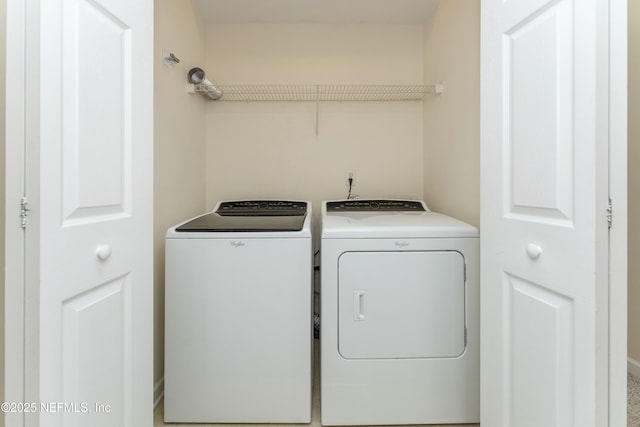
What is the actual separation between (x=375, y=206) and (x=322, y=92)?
3.20 ft

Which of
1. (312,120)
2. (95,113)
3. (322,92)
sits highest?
(322,92)

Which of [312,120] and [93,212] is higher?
[312,120]

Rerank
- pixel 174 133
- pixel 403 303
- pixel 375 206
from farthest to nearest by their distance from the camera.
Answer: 1. pixel 375 206
2. pixel 174 133
3. pixel 403 303

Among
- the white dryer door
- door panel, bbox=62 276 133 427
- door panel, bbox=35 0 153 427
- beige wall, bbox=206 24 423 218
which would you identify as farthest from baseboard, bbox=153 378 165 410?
beige wall, bbox=206 24 423 218

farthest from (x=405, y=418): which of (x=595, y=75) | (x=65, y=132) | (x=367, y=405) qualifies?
(x=65, y=132)

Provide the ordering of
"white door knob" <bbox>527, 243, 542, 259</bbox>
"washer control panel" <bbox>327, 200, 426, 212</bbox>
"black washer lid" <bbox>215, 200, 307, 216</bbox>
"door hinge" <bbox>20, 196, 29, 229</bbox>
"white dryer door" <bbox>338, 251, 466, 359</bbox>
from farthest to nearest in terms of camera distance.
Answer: "washer control panel" <bbox>327, 200, 426, 212</bbox>
"black washer lid" <bbox>215, 200, 307, 216</bbox>
"white dryer door" <bbox>338, 251, 466, 359</bbox>
"white door knob" <bbox>527, 243, 542, 259</bbox>
"door hinge" <bbox>20, 196, 29, 229</bbox>

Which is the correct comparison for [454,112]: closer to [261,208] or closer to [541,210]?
[541,210]

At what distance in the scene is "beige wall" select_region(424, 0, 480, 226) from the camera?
178 centimetres

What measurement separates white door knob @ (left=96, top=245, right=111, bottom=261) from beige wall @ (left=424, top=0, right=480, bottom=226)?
1634 mm

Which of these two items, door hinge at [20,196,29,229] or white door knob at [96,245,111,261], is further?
white door knob at [96,245,111,261]

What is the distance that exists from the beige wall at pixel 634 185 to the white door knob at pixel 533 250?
0.65ft

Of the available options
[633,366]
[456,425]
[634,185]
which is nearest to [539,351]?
[633,366]

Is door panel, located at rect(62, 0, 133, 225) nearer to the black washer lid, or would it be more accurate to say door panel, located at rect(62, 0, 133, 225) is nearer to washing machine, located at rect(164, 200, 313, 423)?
washing machine, located at rect(164, 200, 313, 423)

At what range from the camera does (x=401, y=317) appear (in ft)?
5.14
